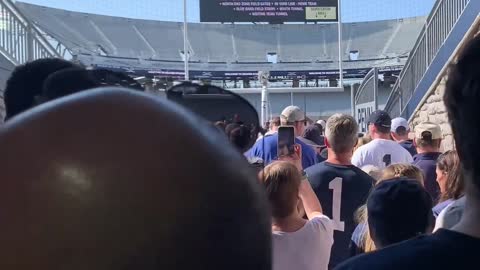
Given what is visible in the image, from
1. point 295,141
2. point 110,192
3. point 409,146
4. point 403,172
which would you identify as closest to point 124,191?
point 110,192

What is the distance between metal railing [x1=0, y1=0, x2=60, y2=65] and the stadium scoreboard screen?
2630cm

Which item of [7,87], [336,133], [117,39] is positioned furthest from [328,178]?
[117,39]

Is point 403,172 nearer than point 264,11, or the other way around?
point 403,172

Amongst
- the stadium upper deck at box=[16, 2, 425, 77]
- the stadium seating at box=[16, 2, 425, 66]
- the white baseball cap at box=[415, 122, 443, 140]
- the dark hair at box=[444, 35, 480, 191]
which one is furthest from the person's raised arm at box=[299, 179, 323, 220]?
the stadium seating at box=[16, 2, 425, 66]

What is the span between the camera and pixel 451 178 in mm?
3223

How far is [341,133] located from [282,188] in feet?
4.28

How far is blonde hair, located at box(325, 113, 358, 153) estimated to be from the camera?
418cm

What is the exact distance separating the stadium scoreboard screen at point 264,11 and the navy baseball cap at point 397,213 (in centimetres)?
3135

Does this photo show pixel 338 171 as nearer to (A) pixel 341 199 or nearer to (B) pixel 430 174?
(A) pixel 341 199

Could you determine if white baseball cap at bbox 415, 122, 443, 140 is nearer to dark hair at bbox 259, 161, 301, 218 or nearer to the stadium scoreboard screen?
dark hair at bbox 259, 161, 301, 218

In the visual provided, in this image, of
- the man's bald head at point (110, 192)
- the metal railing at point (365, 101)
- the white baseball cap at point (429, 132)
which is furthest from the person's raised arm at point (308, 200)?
the metal railing at point (365, 101)

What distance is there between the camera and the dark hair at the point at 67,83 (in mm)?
1419

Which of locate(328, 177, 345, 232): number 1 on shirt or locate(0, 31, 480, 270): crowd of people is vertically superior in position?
locate(0, 31, 480, 270): crowd of people

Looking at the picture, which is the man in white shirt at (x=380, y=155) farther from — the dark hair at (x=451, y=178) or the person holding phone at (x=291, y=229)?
the person holding phone at (x=291, y=229)
